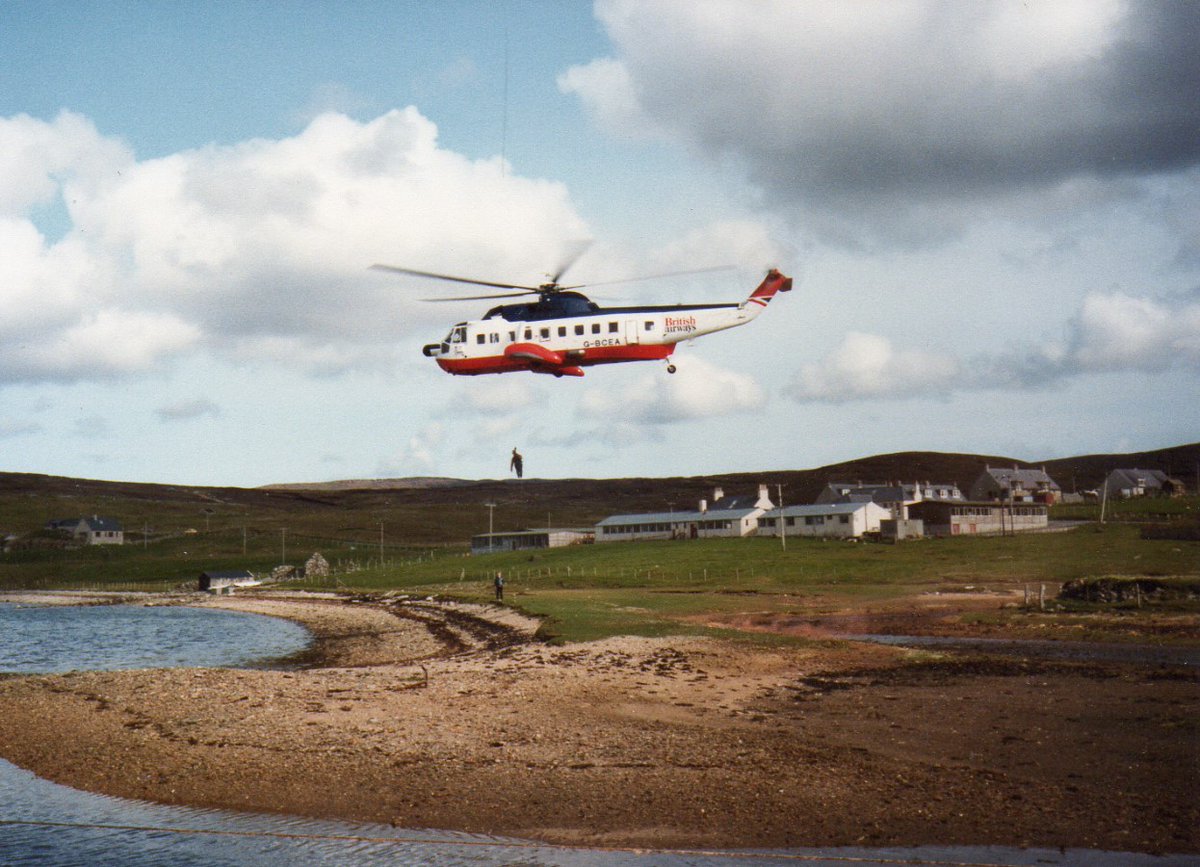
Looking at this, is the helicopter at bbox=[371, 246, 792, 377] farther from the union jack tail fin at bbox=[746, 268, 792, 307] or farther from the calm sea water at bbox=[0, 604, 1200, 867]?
the calm sea water at bbox=[0, 604, 1200, 867]

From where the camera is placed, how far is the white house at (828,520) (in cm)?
12500

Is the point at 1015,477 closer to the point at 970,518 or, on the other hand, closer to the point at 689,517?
the point at 970,518

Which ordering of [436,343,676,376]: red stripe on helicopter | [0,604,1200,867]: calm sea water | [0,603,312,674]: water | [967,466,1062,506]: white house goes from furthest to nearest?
[967,466,1062,506]: white house < [0,603,312,674]: water < [436,343,676,376]: red stripe on helicopter < [0,604,1200,867]: calm sea water

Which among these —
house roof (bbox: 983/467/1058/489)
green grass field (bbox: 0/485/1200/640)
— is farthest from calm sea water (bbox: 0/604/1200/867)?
house roof (bbox: 983/467/1058/489)

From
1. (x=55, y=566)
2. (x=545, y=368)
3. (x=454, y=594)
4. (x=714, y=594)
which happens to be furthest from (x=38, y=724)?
(x=55, y=566)

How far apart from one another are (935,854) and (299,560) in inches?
6151

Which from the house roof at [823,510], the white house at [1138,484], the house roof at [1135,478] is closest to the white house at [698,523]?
the house roof at [823,510]

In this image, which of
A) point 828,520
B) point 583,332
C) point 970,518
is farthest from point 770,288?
point 970,518

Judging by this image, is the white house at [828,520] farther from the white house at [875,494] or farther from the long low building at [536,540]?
the long low building at [536,540]

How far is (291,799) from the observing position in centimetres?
2227

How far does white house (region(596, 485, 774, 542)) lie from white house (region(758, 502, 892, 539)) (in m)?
3.48

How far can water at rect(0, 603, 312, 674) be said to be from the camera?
178ft

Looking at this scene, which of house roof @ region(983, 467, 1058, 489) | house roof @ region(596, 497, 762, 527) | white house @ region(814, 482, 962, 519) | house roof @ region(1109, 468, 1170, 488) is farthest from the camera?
house roof @ region(1109, 468, 1170, 488)

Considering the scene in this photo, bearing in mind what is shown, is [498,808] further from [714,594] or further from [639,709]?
[714,594]
